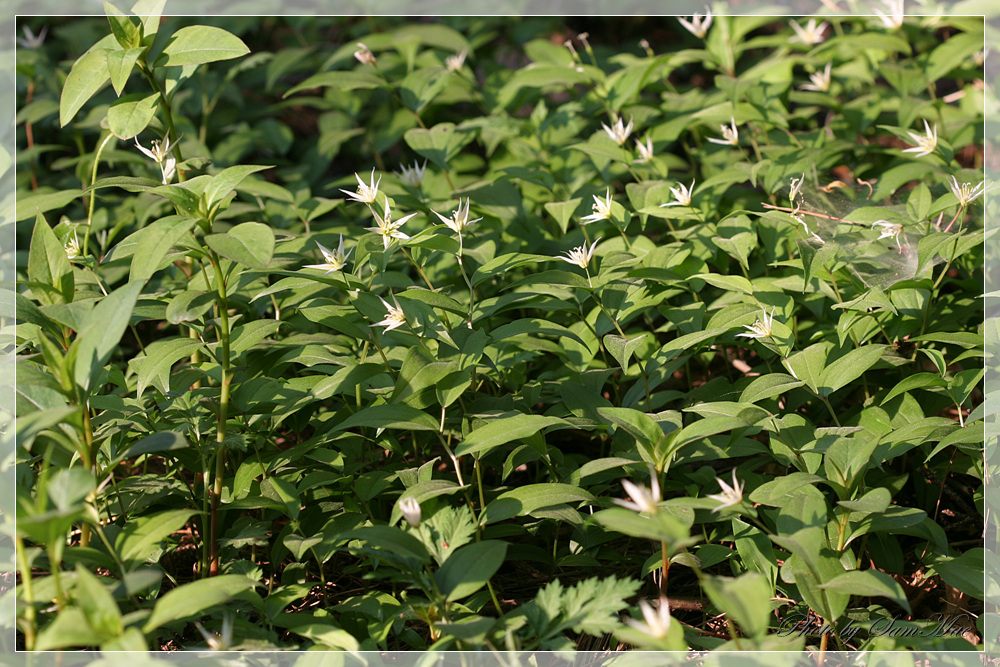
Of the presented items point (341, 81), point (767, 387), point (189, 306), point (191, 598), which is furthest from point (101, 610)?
point (341, 81)

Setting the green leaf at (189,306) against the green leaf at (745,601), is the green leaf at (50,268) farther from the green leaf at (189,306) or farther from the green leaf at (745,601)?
the green leaf at (745,601)

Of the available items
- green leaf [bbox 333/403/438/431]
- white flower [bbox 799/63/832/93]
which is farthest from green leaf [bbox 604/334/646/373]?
white flower [bbox 799/63/832/93]

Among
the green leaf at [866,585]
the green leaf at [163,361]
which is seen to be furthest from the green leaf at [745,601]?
the green leaf at [163,361]

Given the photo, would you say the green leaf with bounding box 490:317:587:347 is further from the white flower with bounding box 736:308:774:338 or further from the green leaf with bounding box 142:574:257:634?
the green leaf with bounding box 142:574:257:634

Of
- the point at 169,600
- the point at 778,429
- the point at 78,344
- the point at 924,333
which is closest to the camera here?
the point at 169,600

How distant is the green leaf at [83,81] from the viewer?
4.99 feet

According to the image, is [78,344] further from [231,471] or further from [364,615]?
[364,615]

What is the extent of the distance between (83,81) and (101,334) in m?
0.71

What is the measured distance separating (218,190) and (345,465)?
2.04ft

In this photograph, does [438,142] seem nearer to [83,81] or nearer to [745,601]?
[83,81]

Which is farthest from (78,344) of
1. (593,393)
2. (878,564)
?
(878,564)

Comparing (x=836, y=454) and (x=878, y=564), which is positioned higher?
(x=836, y=454)

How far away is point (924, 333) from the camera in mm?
1776

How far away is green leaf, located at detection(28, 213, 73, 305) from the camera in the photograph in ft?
4.66
